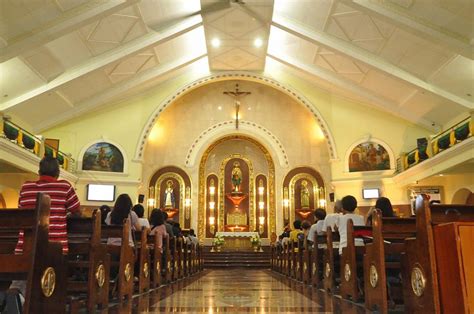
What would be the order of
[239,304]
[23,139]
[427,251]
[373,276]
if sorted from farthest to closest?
1. [23,139]
2. [239,304]
3. [373,276]
4. [427,251]

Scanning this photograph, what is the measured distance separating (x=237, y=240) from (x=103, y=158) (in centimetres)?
640

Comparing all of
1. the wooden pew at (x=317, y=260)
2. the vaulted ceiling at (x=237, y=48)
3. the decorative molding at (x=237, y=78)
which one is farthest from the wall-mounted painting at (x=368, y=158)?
the wooden pew at (x=317, y=260)

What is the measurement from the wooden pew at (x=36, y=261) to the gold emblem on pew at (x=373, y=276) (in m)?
2.88

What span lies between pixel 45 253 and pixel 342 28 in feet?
40.6

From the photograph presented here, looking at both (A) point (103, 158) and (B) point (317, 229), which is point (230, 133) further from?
(B) point (317, 229)

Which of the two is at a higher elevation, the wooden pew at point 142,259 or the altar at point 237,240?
the altar at point 237,240

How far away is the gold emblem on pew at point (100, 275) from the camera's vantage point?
438 cm

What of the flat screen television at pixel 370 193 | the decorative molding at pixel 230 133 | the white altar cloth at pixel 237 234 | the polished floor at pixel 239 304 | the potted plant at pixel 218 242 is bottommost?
the polished floor at pixel 239 304

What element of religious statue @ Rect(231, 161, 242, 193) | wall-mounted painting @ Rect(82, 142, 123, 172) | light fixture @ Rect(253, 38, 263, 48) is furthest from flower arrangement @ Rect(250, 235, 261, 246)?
light fixture @ Rect(253, 38, 263, 48)

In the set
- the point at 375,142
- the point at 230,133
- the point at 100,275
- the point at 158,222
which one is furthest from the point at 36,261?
the point at 230,133

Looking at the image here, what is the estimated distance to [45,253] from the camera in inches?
118

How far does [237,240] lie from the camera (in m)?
17.8

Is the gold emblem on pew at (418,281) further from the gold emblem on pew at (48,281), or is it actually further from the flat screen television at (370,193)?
the flat screen television at (370,193)

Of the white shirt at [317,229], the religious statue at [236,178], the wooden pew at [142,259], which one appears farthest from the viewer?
the religious statue at [236,178]
